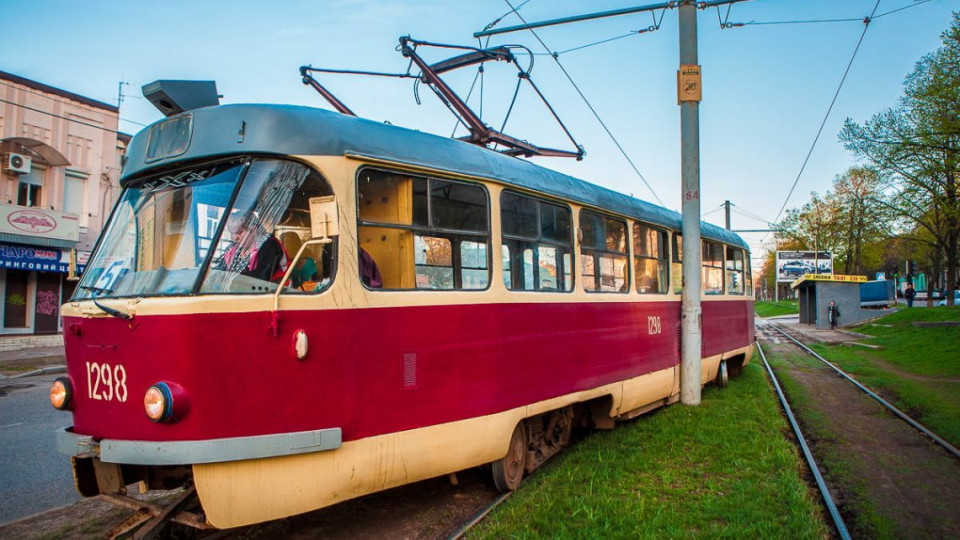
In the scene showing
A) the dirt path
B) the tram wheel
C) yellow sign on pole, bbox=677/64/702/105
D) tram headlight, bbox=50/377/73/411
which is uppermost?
yellow sign on pole, bbox=677/64/702/105

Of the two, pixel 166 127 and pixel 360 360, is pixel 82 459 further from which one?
pixel 166 127

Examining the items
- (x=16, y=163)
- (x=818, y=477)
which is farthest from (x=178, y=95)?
(x=16, y=163)

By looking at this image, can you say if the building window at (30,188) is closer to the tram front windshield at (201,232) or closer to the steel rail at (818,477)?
the tram front windshield at (201,232)

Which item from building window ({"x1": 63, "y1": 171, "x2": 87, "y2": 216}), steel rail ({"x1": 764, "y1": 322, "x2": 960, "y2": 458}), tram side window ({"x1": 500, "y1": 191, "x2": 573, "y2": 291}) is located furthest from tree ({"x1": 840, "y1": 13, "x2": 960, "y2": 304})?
building window ({"x1": 63, "y1": 171, "x2": 87, "y2": 216})

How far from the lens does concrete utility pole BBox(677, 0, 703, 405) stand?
8.55 metres

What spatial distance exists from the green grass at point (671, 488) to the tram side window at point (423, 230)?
67.7 inches

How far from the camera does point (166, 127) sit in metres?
4.22

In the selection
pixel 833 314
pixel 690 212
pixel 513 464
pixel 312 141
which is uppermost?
pixel 690 212

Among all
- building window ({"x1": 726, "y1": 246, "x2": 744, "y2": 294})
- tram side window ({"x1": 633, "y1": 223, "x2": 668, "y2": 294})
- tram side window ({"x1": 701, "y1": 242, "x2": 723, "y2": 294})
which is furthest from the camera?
building window ({"x1": 726, "y1": 246, "x2": 744, "y2": 294})

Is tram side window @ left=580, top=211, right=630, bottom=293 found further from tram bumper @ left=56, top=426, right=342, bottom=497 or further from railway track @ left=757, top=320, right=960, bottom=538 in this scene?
tram bumper @ left=56, top=426, right=342, bottom=497

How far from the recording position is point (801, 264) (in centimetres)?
5450

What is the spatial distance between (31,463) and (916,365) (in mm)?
17697

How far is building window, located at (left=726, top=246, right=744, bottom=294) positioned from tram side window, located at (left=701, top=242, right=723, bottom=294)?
1.51 feet

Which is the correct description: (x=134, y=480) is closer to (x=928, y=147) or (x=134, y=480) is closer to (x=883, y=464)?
(x=883, y=464)
